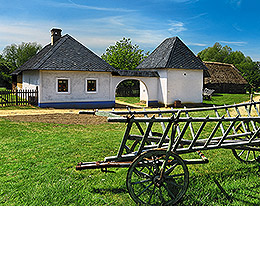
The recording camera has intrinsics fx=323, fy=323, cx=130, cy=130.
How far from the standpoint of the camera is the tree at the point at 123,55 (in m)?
20.7

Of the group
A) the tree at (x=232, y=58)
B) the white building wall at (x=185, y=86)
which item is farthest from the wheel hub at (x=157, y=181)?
the white building wall at (x=185, y=86)

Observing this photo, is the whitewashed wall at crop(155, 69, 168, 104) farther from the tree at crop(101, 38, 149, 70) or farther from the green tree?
the green tree

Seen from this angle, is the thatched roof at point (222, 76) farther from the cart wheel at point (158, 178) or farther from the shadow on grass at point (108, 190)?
the cart wheel at point (158, 178)

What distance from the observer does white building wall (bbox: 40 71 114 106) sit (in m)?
16.3

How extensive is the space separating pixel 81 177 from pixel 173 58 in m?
14.7

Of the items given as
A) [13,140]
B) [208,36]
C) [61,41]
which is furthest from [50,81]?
[208,36]

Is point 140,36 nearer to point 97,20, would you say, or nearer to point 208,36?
point 97,20

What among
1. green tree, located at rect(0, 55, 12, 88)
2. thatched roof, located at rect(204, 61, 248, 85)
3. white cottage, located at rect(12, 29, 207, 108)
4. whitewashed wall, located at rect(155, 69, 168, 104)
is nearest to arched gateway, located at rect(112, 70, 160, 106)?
white cottage, located at rect(12, 29, 207, 108)

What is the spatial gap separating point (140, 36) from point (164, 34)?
494 mm

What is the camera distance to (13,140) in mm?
7414

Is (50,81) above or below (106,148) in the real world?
above

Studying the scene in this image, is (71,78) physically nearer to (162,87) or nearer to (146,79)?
(146,79)

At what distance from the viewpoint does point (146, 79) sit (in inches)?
707

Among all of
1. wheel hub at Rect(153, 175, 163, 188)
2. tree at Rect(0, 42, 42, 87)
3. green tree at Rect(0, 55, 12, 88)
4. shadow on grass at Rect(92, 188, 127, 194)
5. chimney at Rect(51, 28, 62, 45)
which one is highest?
chimney at Rect(51, 28, 62, 45)
